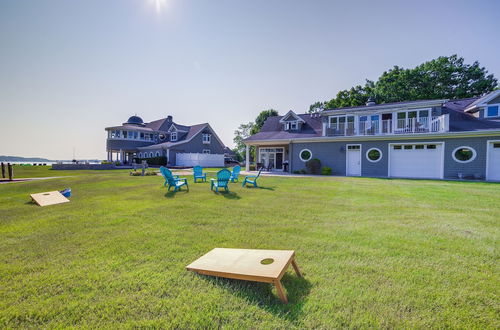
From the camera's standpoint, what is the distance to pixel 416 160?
15445 mm

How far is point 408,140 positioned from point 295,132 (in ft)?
29.6

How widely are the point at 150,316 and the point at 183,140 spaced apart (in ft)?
110

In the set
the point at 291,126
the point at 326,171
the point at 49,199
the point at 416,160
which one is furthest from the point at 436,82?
the point at 49,199

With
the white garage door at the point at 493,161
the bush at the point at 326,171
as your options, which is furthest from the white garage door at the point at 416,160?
the bush at the point at 326,171

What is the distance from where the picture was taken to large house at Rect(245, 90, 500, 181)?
13.8 metres

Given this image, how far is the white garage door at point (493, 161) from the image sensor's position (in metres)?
13.4

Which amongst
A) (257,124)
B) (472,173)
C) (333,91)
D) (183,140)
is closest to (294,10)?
(472,173)

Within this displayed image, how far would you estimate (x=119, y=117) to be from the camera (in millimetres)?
40625

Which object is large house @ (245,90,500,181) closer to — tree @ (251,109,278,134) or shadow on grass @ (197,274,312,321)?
shadow on grass @ (197,274,312,321)

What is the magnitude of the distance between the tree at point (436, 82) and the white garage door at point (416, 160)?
1783 cm

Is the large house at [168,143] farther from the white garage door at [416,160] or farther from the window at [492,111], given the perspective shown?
the window at [492,111]

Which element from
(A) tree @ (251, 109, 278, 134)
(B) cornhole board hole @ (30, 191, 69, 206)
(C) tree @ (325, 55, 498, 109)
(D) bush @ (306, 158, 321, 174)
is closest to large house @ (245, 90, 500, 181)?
(D) bush @ (306, 158, 321, 174)

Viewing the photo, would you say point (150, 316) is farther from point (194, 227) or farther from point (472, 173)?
point (472, 173)

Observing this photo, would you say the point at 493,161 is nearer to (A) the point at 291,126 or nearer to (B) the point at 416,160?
(B) the point at 416,160
